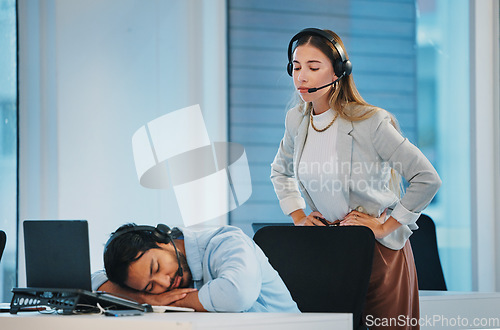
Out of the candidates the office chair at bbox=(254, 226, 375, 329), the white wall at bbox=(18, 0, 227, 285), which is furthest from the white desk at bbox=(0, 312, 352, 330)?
the white wall at bbox=(18, 0, 227, 285)

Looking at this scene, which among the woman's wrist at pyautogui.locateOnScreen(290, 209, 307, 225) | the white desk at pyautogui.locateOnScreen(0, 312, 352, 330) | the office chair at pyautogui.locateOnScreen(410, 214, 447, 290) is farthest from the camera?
the office chair at pyautogui.locateOnScreen(410, 214, 447, 290)

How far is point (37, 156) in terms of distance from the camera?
315 centimetres

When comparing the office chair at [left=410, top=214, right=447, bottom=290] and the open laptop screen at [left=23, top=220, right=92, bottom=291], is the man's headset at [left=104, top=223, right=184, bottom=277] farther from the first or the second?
the office chair at [left=410, top=214, right=447, bottom=290]

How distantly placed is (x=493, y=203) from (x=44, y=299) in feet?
9.53

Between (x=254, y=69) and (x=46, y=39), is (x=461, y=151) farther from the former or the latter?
(x=46, y=39)

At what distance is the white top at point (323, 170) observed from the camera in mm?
→ 1946

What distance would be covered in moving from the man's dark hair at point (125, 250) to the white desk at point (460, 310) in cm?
101

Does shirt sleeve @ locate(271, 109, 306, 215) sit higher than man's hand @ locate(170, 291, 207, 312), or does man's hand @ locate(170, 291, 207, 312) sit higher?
shirt sleeve @ locate(271, 109, 306, 215)

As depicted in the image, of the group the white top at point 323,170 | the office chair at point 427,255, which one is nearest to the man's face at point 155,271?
the white top at point 323,170

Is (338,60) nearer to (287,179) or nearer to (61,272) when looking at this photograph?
(287,179)

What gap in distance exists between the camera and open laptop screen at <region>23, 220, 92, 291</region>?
4.34ft

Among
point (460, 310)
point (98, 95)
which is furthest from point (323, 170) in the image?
point (98, 95)

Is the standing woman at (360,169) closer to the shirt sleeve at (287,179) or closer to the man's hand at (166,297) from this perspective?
the shirt sleeve at (287,179)

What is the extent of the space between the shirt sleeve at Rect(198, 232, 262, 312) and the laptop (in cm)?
14
